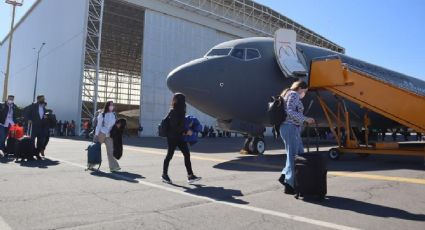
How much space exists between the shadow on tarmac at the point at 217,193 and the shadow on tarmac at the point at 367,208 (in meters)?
1.18

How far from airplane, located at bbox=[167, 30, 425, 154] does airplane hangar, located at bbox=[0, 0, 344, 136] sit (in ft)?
75.5

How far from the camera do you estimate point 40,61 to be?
46625 millimetres

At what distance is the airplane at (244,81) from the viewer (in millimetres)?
10758

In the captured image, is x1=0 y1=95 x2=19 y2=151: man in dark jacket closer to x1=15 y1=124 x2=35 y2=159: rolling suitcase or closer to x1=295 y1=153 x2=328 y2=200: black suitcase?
x1=15 y1=124 x2=35 y2=159: rolling suitcase

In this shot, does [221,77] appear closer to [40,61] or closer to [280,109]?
[280,109]

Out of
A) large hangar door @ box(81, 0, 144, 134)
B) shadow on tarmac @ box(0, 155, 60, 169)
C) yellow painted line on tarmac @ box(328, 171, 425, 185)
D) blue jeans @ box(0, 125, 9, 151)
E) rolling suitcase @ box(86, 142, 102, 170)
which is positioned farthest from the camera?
large hangar door @ box(81, 0, 144, 134)

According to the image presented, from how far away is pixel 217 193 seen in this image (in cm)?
596

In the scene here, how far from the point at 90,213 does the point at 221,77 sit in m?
6.97

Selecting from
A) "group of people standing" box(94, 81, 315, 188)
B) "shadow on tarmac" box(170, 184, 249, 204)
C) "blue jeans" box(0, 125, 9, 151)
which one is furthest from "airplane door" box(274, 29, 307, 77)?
"blue jeans" box(0, 125, 9, 151)

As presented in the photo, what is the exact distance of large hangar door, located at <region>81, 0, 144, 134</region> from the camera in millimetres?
34969

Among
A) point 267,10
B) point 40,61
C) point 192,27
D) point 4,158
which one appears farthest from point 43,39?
point 4,158

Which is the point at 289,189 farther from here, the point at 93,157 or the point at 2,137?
the point at 2,137

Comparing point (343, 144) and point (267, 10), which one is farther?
point (267, 10)

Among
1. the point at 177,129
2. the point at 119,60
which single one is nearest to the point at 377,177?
the point at 177,129
